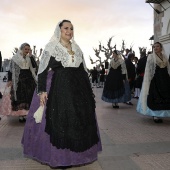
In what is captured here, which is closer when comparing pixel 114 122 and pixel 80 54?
pixel 80 54

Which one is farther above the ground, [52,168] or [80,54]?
[80,54]

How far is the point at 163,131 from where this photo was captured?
20.4 feet

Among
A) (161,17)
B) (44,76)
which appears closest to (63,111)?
(44,76)

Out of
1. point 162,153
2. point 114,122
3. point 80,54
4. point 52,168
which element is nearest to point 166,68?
point 114,122

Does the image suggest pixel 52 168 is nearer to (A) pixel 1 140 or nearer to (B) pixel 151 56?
(A) pixel 1 140

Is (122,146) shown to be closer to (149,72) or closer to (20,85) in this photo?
(149,72)

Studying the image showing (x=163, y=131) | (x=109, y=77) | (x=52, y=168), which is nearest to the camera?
(x=52, y=168)

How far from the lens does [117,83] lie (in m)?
10.2

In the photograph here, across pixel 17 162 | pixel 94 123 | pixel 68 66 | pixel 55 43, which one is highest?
pixel 55 43

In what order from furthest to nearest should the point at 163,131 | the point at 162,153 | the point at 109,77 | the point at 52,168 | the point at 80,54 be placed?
1. the point at 109,77
2. the point at 163,131
3. the point at 162,153
4. the point at 80,54
5. the point at 52,168

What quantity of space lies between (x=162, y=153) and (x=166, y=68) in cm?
312

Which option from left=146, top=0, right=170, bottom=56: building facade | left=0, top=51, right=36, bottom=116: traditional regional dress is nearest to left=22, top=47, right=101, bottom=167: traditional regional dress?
left=0, top=51, right=36, bottom=116: traditional regional dress

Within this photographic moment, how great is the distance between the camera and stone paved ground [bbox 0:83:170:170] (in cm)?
410

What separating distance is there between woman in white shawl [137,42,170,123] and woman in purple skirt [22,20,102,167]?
3362 mm
